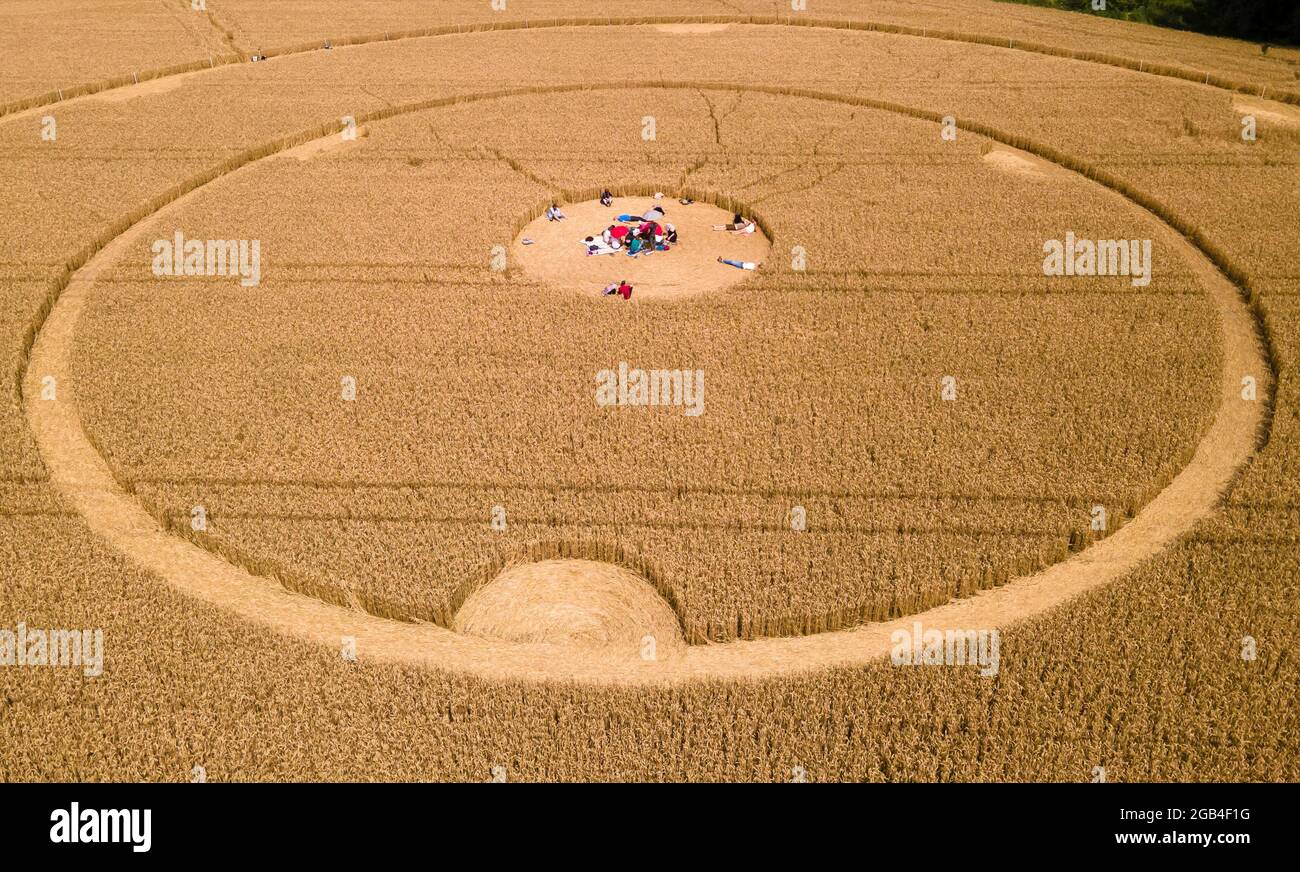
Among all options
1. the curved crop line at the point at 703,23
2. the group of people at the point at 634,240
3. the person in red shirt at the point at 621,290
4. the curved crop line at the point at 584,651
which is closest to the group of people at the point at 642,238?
the group of people at the point at 634,240

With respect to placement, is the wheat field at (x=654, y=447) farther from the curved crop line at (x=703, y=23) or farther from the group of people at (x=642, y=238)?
the curved crop line at (x=703, y=23)

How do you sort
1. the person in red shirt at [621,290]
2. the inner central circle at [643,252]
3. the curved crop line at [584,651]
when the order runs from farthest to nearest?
the inner central circle at [643,252] → the person in red shirt at [621,290] → the curved crop line at [584,651]

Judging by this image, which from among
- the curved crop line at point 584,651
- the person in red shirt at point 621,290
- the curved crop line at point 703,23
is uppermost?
the curved crop line at point 703,23

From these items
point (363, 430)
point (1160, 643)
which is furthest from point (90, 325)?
point (1160, 643)

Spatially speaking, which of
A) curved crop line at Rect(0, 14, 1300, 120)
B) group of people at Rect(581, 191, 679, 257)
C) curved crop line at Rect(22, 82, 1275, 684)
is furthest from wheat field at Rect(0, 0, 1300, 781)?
curved crop line at Rect(0, 14, 1300, 120)

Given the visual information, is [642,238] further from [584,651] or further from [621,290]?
[584,651]

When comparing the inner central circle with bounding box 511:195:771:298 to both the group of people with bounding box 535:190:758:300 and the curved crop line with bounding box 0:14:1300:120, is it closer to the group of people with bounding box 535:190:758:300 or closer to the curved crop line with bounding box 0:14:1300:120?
the group of people with bounding box 535:190:758:300
